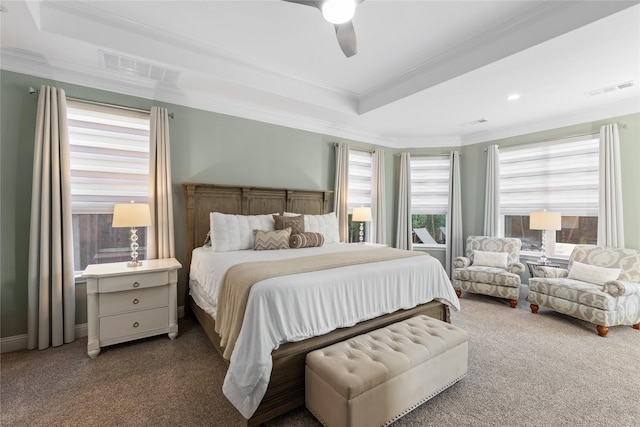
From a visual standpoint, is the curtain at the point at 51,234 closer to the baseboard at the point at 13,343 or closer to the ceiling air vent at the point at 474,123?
the baseboard at the point at 13,343

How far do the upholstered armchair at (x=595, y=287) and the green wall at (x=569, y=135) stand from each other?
522 millimetres

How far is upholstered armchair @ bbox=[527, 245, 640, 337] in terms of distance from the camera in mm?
3100

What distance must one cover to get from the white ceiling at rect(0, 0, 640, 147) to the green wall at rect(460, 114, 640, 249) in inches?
7.9

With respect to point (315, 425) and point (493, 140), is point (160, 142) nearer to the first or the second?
point (315, 425)

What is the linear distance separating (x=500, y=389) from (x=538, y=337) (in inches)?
53.4

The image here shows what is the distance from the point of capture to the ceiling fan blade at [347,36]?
2123mm

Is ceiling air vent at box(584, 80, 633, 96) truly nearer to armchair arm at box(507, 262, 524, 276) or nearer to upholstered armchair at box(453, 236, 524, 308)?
upholstered armchair at box(453, 236, 524, 308)

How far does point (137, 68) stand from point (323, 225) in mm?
2856

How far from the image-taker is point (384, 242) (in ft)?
18.2

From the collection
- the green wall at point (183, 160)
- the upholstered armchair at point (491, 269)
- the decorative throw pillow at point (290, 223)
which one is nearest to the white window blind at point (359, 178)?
the green wall at point (183, 160)

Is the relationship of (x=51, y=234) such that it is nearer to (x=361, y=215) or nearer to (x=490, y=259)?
(x=361, y=215)

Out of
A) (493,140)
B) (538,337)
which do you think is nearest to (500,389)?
(538,337)

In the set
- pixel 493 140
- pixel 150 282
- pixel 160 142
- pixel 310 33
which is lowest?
pixel 150 282

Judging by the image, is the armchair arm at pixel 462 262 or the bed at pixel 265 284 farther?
the armchair arm at pixel 462 262
